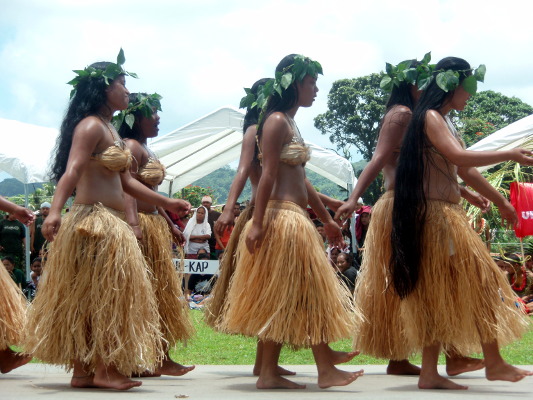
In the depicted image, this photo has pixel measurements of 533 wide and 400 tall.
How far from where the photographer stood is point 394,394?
4055mm

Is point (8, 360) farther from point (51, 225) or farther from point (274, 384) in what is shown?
point (274, 384)

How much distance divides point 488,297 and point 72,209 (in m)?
2.23

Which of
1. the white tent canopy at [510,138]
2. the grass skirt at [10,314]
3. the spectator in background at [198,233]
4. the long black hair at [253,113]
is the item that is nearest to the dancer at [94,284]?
the grass skirt at [10,314]

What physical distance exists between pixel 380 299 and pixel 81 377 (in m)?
1.74

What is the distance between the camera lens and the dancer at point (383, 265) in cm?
474

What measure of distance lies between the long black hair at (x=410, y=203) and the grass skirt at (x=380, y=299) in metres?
0.29

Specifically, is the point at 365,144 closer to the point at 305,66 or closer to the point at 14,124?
the point at 14,124

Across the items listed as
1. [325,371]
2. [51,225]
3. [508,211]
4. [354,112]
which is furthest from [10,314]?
[354,112]

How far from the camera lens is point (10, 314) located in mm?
4766

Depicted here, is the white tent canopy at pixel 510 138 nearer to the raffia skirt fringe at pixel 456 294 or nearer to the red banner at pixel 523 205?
the red banner at pixel 523 205

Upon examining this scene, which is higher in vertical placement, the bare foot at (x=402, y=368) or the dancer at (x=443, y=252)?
the dancer at (x=443, y=252)

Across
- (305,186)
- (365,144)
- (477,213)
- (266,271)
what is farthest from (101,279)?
(365,144)

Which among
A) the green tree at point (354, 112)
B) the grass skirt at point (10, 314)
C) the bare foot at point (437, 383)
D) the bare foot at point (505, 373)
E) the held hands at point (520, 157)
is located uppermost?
the green tree at point (354, 112)

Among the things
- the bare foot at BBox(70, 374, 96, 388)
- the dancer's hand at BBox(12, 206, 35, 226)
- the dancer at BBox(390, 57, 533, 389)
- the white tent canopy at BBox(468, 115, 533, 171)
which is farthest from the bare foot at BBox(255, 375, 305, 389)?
the white tent canopy at BBox(468, 115, 533, 171)
